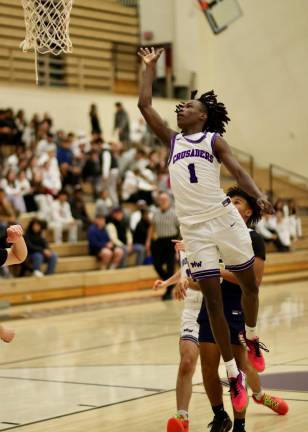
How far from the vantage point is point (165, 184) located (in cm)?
2209

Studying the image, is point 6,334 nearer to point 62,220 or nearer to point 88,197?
point 62,220

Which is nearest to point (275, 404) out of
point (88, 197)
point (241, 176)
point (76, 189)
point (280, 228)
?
point (241, 176)

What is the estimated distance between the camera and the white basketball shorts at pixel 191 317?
21.2 ft

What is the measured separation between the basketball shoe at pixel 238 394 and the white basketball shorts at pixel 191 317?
781 mm

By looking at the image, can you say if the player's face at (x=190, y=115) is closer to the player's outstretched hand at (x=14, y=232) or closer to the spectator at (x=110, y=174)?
the player's outstretched hand at (x=14, y=232)

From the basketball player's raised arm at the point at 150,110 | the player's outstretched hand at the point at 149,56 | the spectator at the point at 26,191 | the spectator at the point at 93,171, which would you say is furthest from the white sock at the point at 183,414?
the spectator at the point at 93,171

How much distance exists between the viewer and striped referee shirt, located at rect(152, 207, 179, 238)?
1698 cm

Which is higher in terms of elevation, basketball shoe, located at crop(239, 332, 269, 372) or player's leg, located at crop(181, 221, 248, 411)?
player's leg, located at crop(181, 221, 248, 411)

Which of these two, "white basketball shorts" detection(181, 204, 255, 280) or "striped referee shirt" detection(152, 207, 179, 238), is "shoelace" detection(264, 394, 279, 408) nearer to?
"white basketball shorts" detection(181, 204, 255, 280)

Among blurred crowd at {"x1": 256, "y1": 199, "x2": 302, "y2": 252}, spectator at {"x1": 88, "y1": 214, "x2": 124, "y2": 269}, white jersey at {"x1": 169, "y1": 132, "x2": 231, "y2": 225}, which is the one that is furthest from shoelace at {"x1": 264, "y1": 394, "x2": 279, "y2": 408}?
blurred crowd at {"x1": 256, "y1": 199, "x2": 302, "y2": 252}

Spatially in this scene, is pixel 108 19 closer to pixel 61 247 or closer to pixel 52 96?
pixel 52 96

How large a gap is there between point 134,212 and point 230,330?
1476 centimetres

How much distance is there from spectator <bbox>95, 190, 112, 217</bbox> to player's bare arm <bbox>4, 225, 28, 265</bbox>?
13.4 metres

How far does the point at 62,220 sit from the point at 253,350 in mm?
13362
